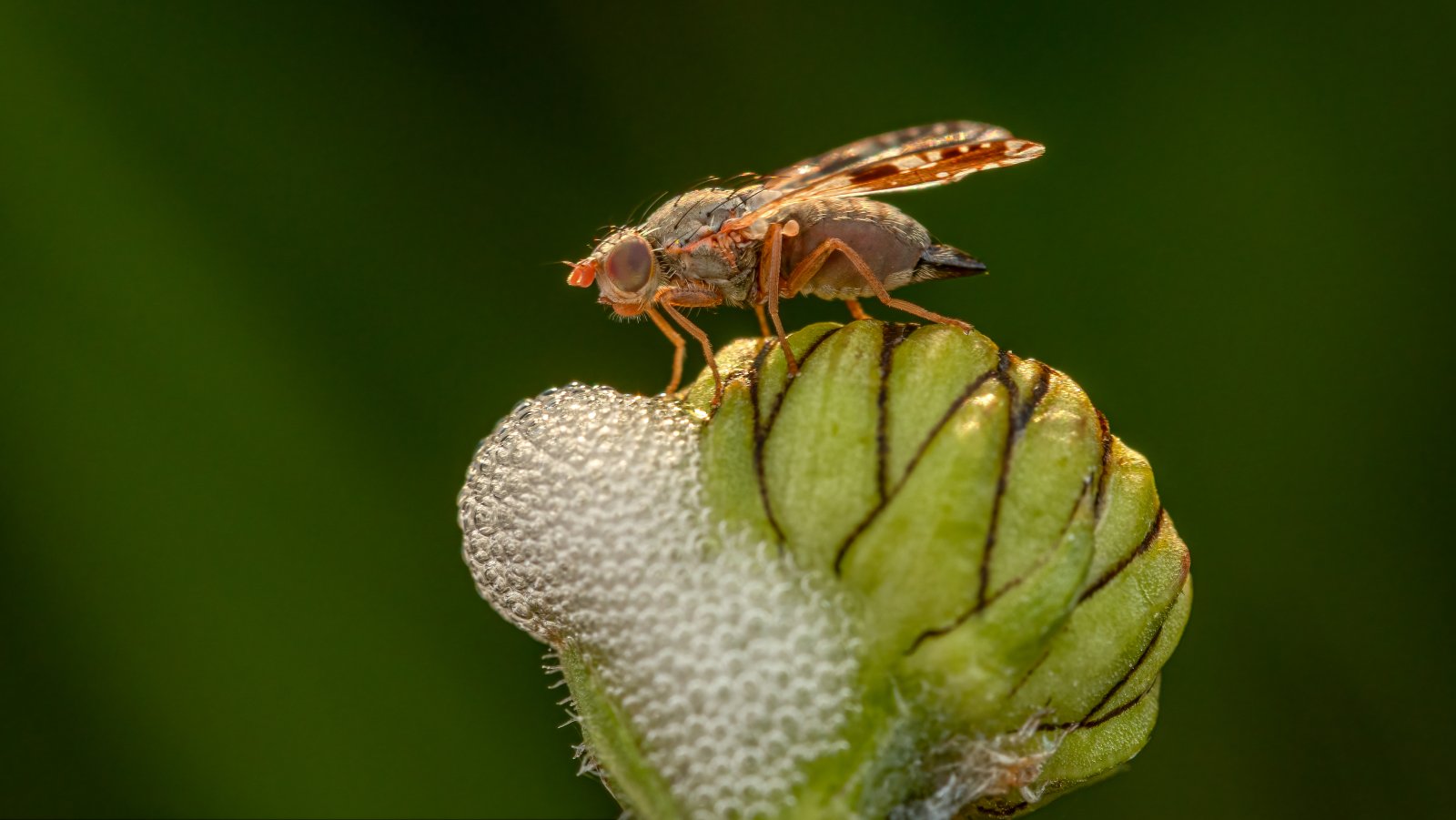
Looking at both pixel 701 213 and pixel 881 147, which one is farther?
pixel 701 213

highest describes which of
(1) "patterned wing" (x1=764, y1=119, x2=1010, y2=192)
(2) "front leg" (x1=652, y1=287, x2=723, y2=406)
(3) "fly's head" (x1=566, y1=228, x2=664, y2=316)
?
(1) "patterned wing" (x1=764, y1=119, x2=1010, y2=192)

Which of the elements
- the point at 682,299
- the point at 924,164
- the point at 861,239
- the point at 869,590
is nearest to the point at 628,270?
the point at 682,299

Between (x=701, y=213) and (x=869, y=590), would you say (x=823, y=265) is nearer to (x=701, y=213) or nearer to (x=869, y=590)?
(x=701, y=213)

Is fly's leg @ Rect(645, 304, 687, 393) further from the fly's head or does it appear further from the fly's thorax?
the fly's thorax

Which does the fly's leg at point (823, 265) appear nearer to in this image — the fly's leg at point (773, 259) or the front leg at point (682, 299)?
the fly's leg at point (773, 259)

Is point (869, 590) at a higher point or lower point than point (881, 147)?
lower

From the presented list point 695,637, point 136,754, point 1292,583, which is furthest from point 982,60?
point 136,754

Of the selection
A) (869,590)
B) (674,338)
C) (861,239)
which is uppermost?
(861,239)

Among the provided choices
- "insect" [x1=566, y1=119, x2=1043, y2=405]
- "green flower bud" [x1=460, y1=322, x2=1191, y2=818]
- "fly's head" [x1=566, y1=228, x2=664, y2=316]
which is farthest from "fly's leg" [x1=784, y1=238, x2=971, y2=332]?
"green flower bud" [x1=460, y1=322, x2=1191, y2=818]
